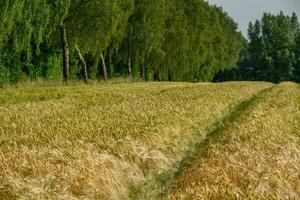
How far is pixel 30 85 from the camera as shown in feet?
135

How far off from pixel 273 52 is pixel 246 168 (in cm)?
12565

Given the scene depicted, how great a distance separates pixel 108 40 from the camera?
52375 millimetres

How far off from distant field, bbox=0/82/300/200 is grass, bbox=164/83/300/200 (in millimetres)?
18

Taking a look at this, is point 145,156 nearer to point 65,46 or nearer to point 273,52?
point 65,46

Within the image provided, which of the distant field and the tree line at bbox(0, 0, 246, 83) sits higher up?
the tree line at bbox(0, 0, 246, 83)

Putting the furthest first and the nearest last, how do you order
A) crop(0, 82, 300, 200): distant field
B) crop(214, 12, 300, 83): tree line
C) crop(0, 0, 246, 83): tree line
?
crop(214, 12, 300, 83): tree line
crop(0, 0, 246, 83): tree line
crop(0, 82, 300, 200): distant field

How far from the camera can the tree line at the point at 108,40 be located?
135 ft

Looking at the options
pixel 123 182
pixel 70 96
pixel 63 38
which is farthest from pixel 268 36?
pixel 123 182

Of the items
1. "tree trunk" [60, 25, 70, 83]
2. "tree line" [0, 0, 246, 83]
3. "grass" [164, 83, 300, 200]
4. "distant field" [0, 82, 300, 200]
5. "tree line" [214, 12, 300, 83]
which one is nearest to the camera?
"grass" [164, 83, 300, 200]

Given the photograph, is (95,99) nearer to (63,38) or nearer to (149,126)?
(149,126)

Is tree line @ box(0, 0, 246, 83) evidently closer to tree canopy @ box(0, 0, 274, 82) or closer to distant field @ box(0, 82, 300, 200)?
tree canopy @ box(0, 0, 274, 82)

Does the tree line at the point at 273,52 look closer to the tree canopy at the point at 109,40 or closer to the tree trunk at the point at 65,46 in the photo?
the tree canopy at the point at 109,40

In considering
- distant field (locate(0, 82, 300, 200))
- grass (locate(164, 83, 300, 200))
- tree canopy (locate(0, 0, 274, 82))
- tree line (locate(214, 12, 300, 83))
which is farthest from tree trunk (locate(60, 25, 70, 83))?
tree line (locate(214, 12, 300, 83))

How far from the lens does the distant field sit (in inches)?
365
